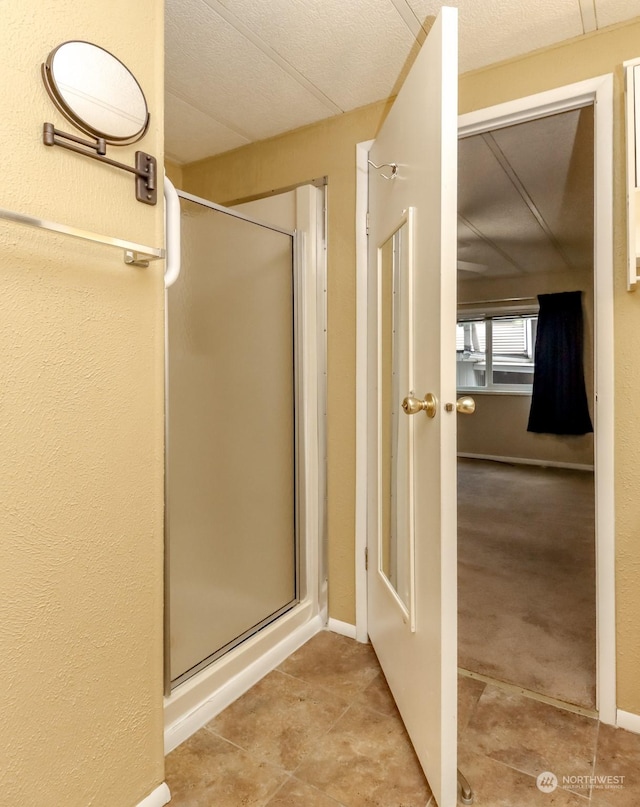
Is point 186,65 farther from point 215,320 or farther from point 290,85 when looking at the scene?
point 215,320

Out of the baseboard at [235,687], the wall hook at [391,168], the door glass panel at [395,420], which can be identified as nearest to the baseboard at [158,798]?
the baseboard at [235,687]

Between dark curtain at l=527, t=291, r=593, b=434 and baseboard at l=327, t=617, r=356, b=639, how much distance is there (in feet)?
14.1

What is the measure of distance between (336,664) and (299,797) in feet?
2.01

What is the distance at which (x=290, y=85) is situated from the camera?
1.80 meters

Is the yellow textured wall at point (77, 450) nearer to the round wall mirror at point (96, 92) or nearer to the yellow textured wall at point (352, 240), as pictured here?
the round wall mirror at point (96, 92)

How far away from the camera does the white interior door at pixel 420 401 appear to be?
120 centimetres

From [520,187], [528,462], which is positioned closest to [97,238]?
[520,187]

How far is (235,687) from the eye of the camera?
170 cm

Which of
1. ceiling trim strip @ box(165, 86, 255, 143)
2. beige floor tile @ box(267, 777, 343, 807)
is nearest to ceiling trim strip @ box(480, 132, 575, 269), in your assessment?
ceiling trim strip @ box(165, 86, 255, 143)

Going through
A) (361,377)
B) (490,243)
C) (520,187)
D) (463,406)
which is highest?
(490,243)

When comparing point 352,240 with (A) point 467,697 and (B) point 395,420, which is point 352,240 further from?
(A) point 467,697

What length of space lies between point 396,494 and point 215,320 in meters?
0.86

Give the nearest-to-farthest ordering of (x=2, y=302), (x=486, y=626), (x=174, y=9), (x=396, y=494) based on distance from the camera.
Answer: (x=2, y=302) < (x=174, y=9) < (x=396, y=494) < (x=486, y=626)

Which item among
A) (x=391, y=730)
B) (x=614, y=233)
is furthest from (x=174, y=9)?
(x=391, y=730)
